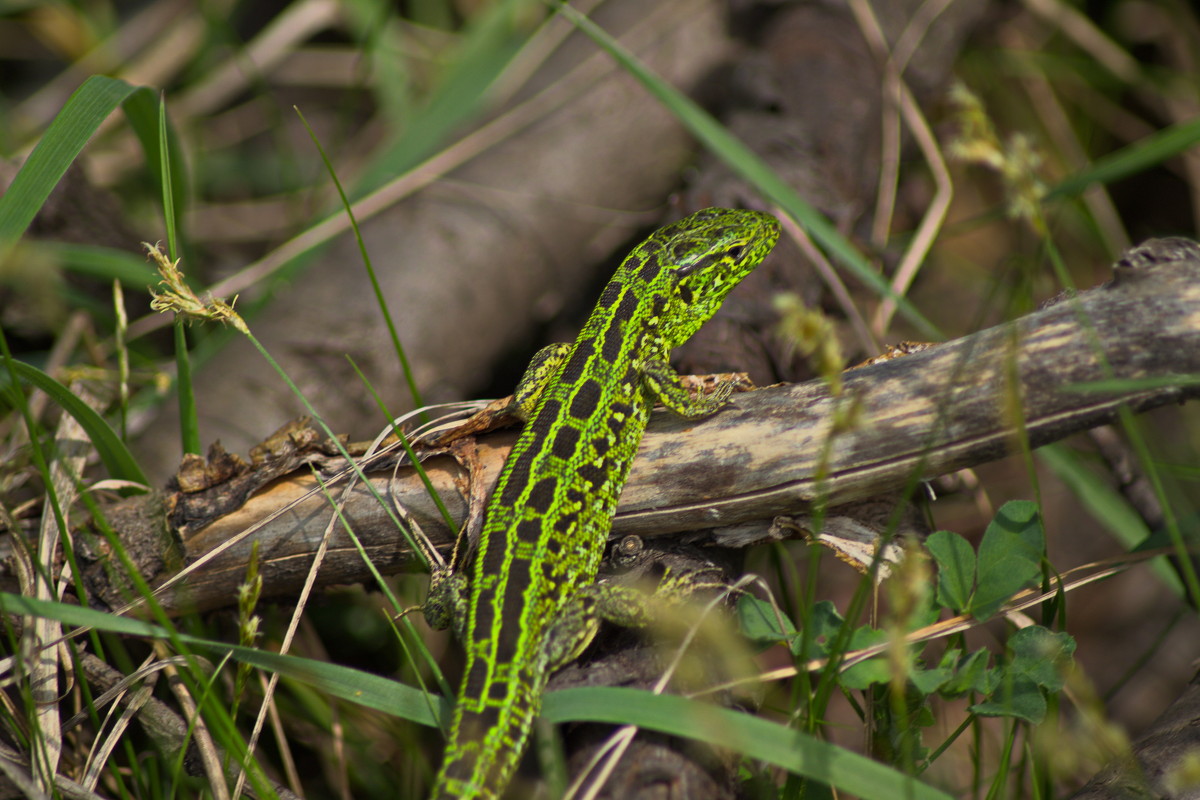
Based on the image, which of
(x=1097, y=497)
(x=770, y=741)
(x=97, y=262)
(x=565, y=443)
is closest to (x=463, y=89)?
(x=97, y=262)

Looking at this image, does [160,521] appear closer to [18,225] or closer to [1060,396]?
[18,225]

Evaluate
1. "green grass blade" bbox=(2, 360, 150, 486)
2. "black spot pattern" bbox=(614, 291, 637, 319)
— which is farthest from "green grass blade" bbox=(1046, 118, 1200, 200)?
"green grass blade" bbox=(2, 360, 150, 486)

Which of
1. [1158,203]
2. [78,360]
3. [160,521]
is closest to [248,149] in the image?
[78,360]

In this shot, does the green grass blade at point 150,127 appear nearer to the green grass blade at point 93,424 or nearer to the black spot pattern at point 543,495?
the green grass blade at point 93,424

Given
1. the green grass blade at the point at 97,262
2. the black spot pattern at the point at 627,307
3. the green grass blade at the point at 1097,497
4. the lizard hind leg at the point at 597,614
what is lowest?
the green grass blade at the point at 1097,497

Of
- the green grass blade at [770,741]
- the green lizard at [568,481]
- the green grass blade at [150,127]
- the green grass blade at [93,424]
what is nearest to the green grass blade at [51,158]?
the green grass blade at [150,127]

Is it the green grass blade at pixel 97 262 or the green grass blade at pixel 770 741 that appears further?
the green grass blade at pixel 97 262
